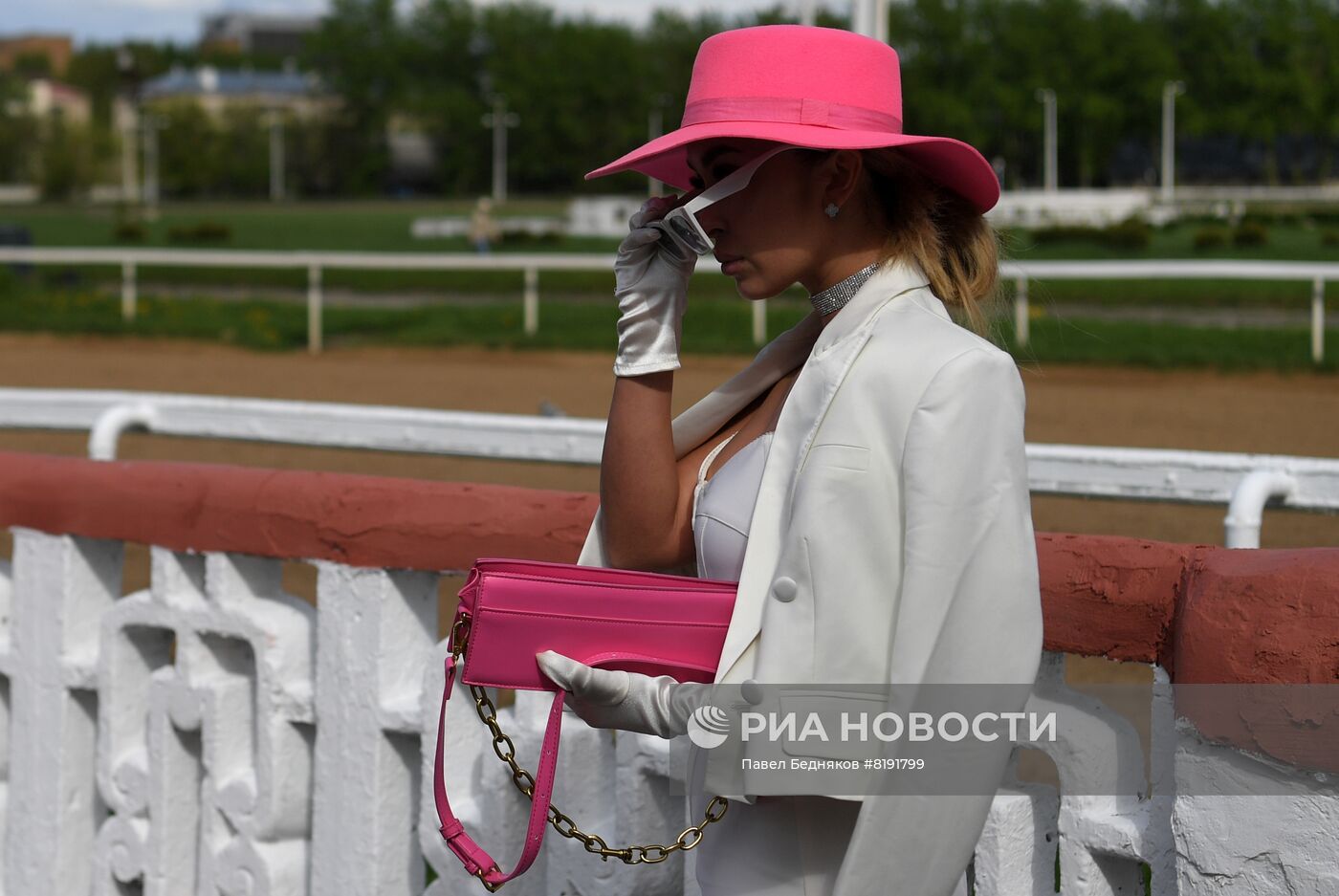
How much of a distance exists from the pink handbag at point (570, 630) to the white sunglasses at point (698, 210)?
333 millimetres

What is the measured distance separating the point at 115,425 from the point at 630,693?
2.15 metres

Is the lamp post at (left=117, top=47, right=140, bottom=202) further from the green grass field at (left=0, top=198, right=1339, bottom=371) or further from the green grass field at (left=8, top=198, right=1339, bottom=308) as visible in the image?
the green grass field at (left=0, top=198, right=1339, bottom=371)

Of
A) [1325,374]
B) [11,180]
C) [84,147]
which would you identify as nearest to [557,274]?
[1325,374]

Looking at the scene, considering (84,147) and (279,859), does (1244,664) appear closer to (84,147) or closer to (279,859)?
(279,859)

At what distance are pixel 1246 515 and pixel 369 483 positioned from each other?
1.32 meters

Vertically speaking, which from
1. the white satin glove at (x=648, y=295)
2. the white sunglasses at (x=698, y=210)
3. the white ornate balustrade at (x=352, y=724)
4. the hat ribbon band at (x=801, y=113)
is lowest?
the white ornate balustrade at (x=352, y=724)

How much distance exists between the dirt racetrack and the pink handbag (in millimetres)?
4373

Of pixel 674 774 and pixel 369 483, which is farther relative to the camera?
pixel 369 483

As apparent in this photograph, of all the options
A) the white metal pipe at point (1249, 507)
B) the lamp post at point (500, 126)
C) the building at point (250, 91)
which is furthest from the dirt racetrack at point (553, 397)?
the building at point (250, 91)

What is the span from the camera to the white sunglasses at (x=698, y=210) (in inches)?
62.7

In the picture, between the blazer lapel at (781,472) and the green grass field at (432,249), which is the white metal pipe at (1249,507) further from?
the blazer lapel at (781,472)

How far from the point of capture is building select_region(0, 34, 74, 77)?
546ft

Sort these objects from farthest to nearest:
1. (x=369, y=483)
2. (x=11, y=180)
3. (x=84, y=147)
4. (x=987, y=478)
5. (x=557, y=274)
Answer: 1. (x=11, y=180)
2. (x=84, y=147)
3. (x=557, y=274)
4. (x=369, y=483)
5. (x=987, y=478)

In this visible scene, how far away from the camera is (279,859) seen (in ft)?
8.00
